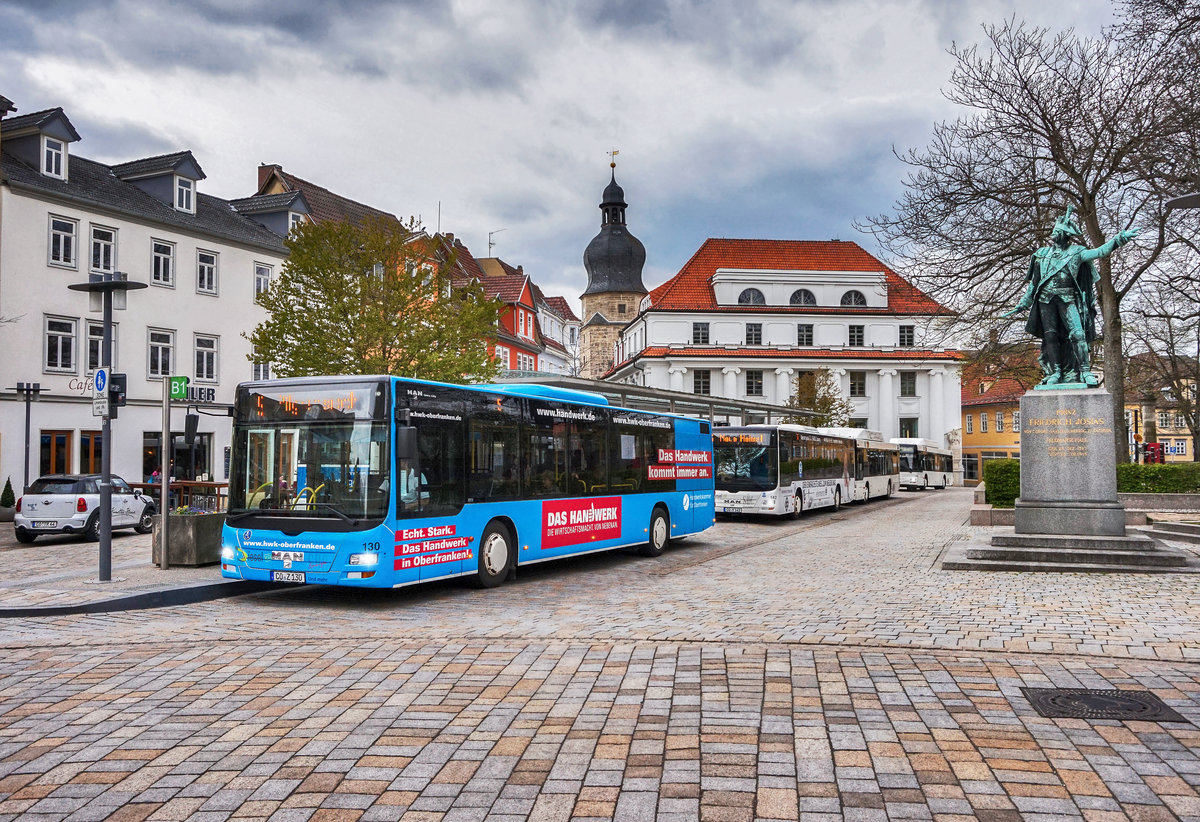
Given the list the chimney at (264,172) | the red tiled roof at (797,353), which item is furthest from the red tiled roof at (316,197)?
the red tiled roof at (797,353)

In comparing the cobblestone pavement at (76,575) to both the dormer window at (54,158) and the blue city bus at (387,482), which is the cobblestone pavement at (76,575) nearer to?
the blue city bus at (387,482)

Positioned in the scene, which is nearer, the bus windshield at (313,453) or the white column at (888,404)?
the bus windshield at (313,453)

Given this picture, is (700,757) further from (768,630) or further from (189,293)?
(189,293)

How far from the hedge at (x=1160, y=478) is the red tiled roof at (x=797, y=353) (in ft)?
167

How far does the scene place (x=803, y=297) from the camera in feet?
260

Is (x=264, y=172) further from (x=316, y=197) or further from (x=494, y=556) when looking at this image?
(x=494, y=556)

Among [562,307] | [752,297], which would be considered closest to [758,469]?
[752,297]

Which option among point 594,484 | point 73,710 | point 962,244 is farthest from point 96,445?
point 73,710

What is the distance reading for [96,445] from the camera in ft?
107

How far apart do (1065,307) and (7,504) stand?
87.9ft

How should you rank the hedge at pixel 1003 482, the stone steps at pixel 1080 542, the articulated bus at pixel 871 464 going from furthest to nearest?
1. the articulated bus at pixel 871 464
2. the hedge at pixel 1003 482
3. the stone steps at pixel 1080 542

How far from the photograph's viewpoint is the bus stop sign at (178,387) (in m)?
14.4

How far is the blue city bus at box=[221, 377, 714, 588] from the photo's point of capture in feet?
38.3

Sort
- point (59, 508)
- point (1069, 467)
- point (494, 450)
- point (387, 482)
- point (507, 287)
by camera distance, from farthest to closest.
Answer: point (507, 287)
point (59, 508)
point (1069, 467)
point (494, 450)
point (387, 482)
